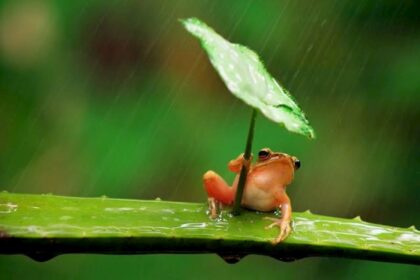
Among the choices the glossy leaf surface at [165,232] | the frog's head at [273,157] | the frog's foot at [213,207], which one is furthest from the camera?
the frog's head at [273,157]

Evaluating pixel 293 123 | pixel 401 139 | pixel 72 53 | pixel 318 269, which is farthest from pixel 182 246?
pixel 401 139

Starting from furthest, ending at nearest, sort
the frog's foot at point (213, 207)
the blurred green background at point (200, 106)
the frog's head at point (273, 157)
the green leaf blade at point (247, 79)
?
the blurred green background at point (200, 106)
the frog's head at point (273, 157)
the frog's foot at point (213, 207)
the green leaf blade at point (247, 79)

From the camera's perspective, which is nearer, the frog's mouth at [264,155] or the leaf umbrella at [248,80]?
the leaf umbrella at [248,80]

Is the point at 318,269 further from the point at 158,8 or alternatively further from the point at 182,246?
the point at 182,246

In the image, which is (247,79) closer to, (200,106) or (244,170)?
(244,170)

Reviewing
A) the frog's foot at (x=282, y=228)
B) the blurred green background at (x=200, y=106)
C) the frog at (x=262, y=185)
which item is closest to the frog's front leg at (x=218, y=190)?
the frog at (x=262, y=185)

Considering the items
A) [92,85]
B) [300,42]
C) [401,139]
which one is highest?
[300,42]

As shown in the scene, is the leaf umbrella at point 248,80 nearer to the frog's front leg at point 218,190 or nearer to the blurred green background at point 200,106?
the frog's front leg at point 218,190

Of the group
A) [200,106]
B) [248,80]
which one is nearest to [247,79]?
[248,80]
